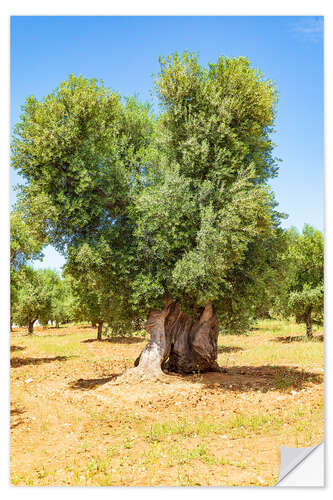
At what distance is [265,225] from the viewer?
37.6 ft

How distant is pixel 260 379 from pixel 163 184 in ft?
23.2

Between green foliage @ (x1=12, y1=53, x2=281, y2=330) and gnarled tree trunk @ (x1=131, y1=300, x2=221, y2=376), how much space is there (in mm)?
810

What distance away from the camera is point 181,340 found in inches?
539

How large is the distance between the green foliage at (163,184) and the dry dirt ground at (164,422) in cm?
278

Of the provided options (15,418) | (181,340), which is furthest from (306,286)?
(15,418)

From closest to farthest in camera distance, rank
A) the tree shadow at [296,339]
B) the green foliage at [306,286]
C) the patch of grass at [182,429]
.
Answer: the patch of grass at [182,429] → the tree shadow at [296,339] → the green foliage at [306,286]

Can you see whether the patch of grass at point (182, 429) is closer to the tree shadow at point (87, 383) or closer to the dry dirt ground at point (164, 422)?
the dry dirt ground at point (164, 422)

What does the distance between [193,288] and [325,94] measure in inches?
230

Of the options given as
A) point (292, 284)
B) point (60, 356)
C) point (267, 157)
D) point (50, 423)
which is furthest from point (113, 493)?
point (292, 284)

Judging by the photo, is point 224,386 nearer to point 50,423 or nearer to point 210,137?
point 50,423

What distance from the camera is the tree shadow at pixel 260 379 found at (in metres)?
11.4

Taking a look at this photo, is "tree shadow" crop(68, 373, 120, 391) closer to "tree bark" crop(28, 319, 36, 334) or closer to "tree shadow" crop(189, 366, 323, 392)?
"tree shadow" crop(189, 366, 323, 392)
